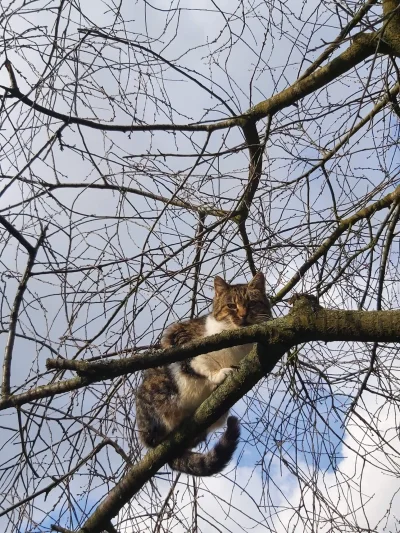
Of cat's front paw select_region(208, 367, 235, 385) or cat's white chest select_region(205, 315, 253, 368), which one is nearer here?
cat's front paw select_region(208, 367, 235, 385)

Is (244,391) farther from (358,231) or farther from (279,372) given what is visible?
(358,231)

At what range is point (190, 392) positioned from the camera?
4078 millimetres

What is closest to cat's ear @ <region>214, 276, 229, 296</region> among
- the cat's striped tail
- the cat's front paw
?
the cat's front paw

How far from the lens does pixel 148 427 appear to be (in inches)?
160

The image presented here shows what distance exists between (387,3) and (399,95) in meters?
0.47

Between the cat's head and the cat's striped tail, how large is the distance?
108cm

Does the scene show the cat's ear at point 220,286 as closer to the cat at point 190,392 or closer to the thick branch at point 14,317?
the cat at point 190,392

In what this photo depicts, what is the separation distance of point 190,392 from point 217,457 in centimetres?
57

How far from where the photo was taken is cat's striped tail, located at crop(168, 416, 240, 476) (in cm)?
358

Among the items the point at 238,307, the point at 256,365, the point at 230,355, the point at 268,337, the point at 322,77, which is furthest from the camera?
the point at 238,307

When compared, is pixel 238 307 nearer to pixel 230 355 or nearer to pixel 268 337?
pixel 230 355

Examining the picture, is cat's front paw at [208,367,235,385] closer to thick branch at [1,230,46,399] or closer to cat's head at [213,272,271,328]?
cat's head at [213,272,271,328]

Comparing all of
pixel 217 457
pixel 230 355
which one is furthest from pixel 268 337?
pixel 230 355

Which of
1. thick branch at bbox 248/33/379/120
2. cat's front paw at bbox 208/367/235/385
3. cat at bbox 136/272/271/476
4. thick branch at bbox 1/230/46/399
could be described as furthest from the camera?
cat's front paw at bbox 208/367/235/385
